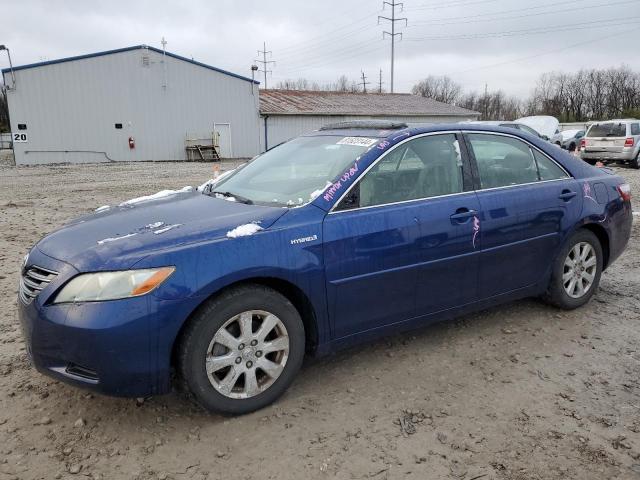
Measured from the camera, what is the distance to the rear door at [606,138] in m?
18.4

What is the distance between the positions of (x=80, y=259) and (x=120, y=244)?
0.69 ft

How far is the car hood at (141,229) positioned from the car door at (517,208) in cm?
162

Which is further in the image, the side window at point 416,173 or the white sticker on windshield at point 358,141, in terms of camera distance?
the white sticker on windshield at point 358,141

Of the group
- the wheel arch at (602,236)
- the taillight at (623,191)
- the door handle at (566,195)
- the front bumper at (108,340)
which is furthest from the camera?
the taillight at (623,191)

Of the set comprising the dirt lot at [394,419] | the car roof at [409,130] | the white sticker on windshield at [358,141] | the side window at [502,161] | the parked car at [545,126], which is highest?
the parked car at [545,126]

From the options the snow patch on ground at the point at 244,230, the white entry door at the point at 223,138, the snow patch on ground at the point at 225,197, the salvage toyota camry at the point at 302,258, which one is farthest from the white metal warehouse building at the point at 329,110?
the snow patch on ground at the point at 244,230

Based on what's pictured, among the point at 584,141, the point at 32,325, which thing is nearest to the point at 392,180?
the point at 32,325

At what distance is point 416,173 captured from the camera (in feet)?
11.9

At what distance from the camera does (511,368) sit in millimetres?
3535

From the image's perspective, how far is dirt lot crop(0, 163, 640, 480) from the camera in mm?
2555

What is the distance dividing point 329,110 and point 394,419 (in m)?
31.7

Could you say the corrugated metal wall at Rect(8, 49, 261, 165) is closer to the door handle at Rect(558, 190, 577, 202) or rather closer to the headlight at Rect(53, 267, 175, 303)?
the headlight at Rect(53, 267, 175, 303)

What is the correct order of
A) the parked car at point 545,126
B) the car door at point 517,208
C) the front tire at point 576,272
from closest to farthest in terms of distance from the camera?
the car door at point 517,208 < the front tire at point 576,272 < the parked car at point 545,126

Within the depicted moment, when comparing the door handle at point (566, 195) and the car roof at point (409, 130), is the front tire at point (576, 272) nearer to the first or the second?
the door handle at point (566, 195)
